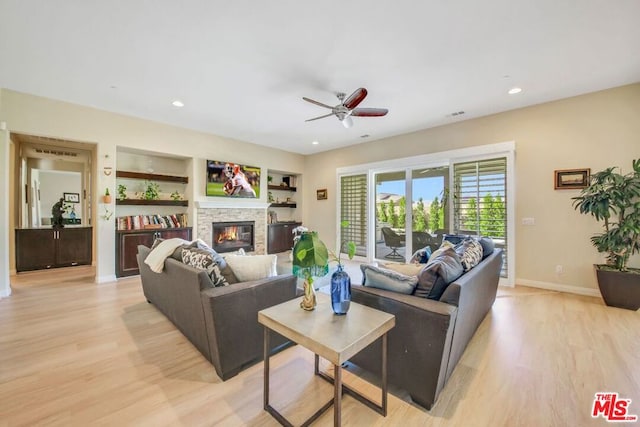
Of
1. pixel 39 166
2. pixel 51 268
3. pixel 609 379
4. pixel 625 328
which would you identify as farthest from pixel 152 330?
pixel 39 166

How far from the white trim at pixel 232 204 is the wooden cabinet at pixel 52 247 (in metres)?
2.43

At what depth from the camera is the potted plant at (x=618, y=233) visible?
311 centimetres

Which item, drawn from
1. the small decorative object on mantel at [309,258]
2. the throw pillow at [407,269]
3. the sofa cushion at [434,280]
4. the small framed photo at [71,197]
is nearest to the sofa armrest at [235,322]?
the small decorative object on mantel at [309,258]

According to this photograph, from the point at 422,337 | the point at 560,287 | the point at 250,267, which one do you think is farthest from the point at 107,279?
the point at 560,287

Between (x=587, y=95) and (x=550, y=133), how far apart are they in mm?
606

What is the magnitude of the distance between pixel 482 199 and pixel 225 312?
4.44 meters

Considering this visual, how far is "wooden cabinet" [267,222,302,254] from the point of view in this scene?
6879 millimetres

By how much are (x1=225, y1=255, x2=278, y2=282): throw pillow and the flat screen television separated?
383 cm

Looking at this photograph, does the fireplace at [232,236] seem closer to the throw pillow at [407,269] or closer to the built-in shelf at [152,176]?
the built-in shelf at [152,176]

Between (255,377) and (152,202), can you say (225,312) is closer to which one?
(255,377)

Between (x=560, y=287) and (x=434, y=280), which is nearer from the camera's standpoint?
(x=434, y=280)

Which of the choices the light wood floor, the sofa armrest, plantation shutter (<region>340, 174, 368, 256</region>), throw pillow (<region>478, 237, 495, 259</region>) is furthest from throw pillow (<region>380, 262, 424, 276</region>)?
plantation shutter (<region>340, 174, 368, 256</region>)

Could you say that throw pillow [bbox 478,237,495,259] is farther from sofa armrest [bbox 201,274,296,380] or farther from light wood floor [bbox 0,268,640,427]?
sofa armrest [bbox 201,274,296,380]

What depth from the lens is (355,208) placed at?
21.3 ft
